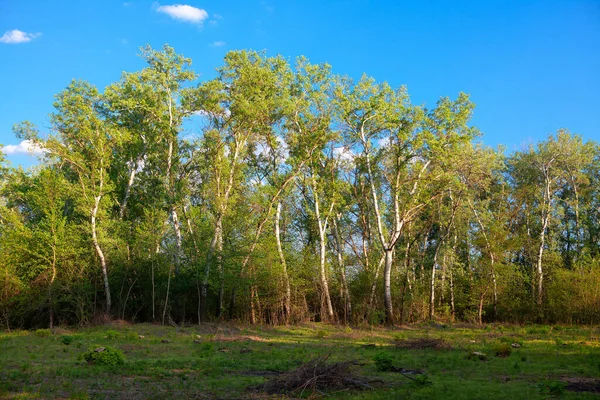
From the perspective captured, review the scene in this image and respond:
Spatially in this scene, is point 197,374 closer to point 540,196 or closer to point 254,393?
point 254,393

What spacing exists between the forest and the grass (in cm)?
591

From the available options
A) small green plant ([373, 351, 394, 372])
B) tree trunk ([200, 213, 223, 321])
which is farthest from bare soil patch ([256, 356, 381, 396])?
tree trunk ([200, 213, 223, 321])

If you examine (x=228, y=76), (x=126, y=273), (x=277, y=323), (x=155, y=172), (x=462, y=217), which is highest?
(x=228, y=76)

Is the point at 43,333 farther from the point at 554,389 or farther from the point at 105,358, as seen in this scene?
the point at 554,389

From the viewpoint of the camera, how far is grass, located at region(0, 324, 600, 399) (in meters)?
9.82

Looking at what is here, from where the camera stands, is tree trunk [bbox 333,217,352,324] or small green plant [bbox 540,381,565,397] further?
tree trunk [bbox 333,217,352,324]

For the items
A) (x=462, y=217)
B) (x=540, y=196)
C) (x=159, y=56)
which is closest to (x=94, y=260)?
(x=159, y=56)

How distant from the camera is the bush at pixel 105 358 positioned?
12.7 metres

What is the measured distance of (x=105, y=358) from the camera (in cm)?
1276

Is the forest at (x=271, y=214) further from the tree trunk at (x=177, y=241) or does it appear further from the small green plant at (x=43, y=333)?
the small green plant at (x=43, y=333)

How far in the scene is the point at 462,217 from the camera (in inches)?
1232

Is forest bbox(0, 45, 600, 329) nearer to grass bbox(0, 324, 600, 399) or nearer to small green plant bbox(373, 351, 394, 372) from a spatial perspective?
grass bbox(0, 324, 600, 399)

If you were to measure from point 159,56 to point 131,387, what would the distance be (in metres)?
23.3

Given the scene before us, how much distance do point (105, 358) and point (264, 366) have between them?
4.16m
